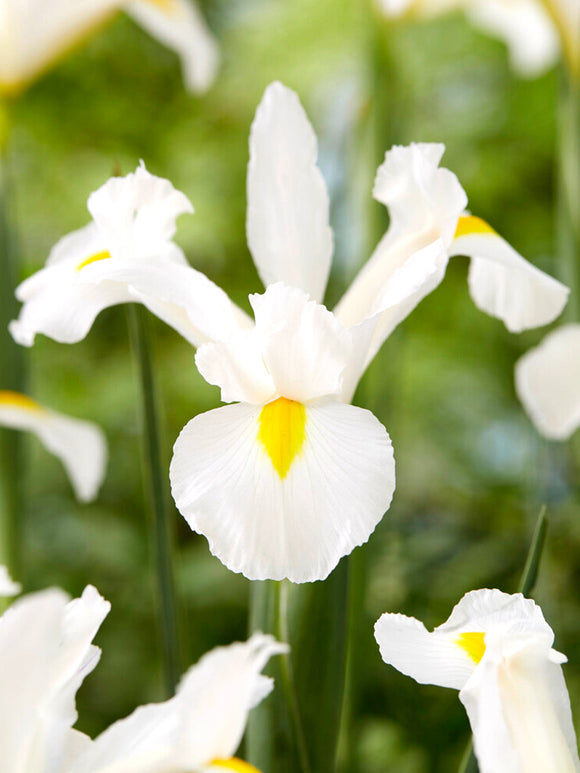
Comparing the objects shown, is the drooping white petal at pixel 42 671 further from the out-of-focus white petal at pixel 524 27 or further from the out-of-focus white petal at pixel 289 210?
the out-of-focus white petal at pixel 524 27

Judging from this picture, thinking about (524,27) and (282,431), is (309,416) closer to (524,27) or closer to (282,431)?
(282,431)

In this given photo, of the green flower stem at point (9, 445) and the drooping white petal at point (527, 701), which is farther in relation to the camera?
the green flower stem at point (9, 445)

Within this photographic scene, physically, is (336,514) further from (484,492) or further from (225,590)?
(484,492)

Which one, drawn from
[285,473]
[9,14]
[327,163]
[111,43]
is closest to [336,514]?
[285,473]

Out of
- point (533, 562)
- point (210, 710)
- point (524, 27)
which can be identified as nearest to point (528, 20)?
point (524, 27)

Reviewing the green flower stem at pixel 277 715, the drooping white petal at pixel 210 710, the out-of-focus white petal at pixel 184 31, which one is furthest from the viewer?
the out-of-focus white petal at pixel 184 31

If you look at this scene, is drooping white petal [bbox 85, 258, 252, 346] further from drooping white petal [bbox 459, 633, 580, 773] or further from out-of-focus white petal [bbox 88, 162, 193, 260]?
drooping white petal [bbox 459, 633, 580, 773]

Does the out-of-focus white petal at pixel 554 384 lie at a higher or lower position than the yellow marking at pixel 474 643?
higher

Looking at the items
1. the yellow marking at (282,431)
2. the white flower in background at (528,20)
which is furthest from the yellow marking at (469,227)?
the white flower in background at (528,20)

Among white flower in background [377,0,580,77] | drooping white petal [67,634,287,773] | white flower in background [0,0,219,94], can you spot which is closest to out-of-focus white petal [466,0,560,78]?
white flower in background [377,0,580,77]
